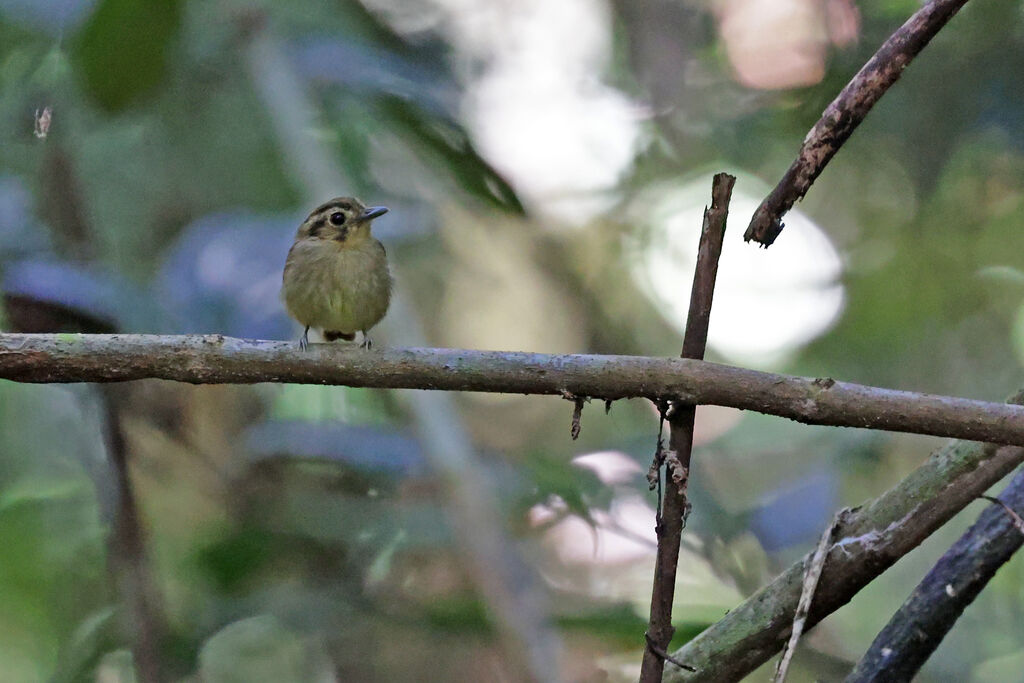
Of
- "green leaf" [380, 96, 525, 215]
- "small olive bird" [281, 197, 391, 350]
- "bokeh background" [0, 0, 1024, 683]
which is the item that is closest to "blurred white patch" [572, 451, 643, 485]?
"bokeh background" [0, 0, 1024, 683]

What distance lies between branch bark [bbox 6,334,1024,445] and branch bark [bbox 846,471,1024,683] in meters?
0.50

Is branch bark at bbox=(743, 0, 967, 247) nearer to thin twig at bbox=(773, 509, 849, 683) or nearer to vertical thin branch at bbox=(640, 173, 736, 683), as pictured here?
vertical thin branch at bbox=(640, 173, 736, 683)

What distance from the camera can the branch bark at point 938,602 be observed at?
2090mm

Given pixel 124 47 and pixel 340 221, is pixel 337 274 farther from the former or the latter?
pixel 124 47

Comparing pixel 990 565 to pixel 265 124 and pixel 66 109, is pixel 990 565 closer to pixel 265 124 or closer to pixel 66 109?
pixel 66 109

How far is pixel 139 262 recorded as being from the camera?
5207 mm

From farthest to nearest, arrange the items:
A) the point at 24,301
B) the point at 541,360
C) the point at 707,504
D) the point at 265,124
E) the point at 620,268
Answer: the point at 620,268
the point at 265,124
the point at 707,504
the point at 24,301
the point at 541,360

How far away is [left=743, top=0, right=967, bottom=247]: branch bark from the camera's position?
1.67m

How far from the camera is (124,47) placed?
9.80ft

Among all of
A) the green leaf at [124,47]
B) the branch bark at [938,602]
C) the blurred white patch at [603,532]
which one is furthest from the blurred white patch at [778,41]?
the branch bark at [938,602]

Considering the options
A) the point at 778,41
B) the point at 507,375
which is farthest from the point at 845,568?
the point at 778,41

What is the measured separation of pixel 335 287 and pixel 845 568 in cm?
212

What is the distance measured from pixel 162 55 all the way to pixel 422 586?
8.10 feet

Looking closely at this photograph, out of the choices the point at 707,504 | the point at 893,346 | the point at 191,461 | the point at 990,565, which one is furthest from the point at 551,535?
the point at 990,565
